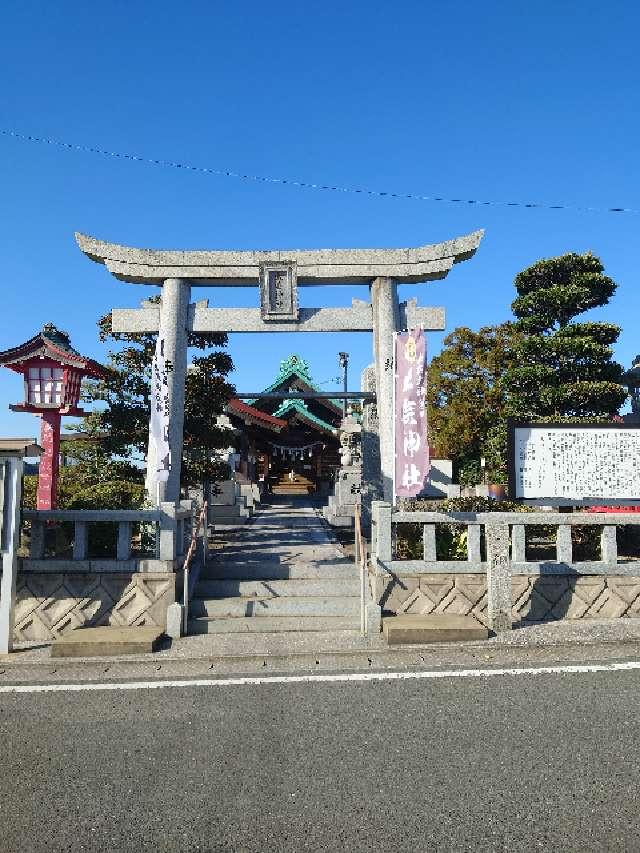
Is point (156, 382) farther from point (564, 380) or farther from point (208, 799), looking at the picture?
point (564, 380)

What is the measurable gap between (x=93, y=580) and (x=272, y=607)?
2632 millimetres

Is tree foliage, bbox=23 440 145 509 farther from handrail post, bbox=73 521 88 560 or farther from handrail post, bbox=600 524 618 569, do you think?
handrail post, bbox=600 524 618 569

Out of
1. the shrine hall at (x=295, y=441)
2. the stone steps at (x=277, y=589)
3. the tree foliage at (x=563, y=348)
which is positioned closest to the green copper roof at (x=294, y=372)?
the shrine hall at (x=295, y=441)

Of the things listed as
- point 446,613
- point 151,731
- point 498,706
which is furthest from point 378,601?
point 151,731

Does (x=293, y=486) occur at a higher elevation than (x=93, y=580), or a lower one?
higher

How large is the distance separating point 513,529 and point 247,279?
22.0ft

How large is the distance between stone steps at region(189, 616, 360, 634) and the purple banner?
2.37 metres

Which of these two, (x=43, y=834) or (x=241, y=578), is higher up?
(x=241, y=578)

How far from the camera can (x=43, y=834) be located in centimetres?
354

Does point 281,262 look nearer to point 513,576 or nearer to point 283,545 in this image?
point 283,545

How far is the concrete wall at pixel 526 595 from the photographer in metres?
8.51

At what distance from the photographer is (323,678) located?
6.34 m

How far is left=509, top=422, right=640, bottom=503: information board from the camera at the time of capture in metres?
9.45

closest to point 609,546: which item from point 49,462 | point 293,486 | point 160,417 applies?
point 160,417
